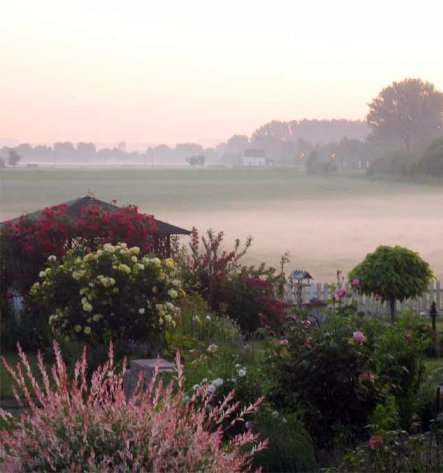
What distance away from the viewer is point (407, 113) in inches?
4114

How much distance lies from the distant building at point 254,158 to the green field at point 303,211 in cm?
3922

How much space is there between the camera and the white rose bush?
43.4 feet

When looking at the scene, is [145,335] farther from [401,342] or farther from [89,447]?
[89,447]

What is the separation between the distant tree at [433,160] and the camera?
8319cm

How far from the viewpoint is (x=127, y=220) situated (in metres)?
15.7

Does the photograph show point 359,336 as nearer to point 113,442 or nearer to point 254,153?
point 113,442

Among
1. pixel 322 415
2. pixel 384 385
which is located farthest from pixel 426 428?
pixel 322 415

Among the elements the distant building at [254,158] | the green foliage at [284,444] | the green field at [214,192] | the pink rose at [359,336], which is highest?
the pink rose at [359,336]

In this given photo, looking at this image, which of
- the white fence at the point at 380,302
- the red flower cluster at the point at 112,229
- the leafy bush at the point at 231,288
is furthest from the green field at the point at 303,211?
the red flower cluster at the point at 112,229

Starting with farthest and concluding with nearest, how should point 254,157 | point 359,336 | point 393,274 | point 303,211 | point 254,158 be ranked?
point 254,158, point 254,157, point 303,211, point 393,274, point 359,336

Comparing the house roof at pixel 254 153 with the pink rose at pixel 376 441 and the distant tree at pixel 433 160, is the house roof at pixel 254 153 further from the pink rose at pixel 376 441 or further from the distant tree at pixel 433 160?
the pink rose at pixel 376 441

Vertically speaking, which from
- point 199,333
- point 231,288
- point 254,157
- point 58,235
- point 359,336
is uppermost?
point 58,235

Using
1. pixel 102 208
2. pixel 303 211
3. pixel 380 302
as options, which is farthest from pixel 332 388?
pixel 303 211

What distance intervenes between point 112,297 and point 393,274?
5440mm
